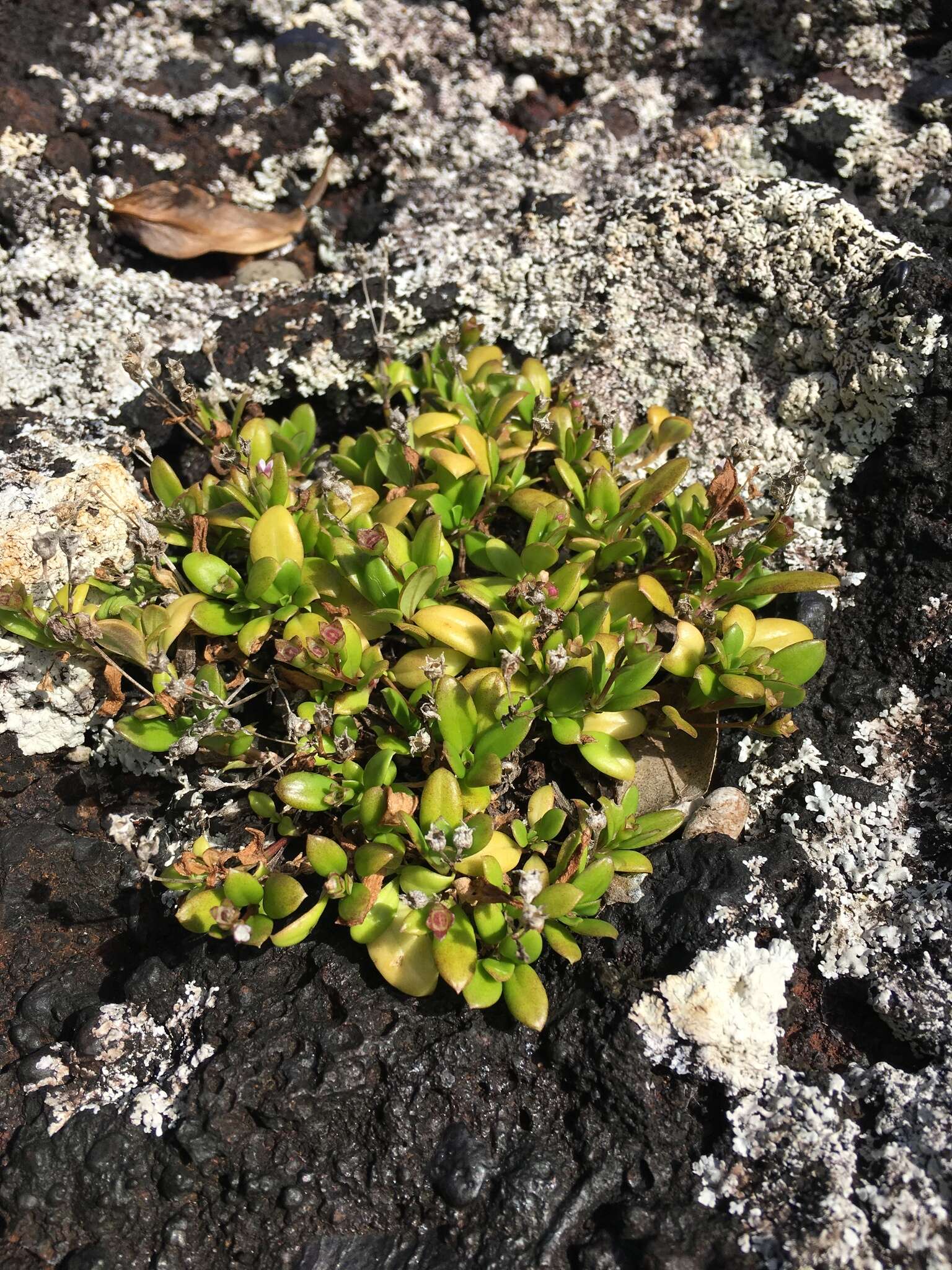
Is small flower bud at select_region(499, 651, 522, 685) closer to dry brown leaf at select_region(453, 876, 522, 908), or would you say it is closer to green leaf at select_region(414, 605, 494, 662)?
green leaf at select_region(414, 605, 494, 662)

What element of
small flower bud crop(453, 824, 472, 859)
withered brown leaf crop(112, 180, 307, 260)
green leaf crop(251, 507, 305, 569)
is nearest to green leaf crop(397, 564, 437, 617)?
green leaf crop(251, 507, 305, 569)

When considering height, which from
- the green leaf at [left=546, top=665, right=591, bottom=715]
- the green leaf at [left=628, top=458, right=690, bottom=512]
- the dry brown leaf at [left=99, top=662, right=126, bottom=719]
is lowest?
the dry brown leaf at [left=99, top=662, right=126, bottom=719]

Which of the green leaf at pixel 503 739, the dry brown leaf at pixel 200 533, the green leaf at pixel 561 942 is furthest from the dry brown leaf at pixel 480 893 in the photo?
the dry brown leaf at pixel 200 533

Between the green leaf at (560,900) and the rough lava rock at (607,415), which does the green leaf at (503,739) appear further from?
the rough lava rock at (607,415)

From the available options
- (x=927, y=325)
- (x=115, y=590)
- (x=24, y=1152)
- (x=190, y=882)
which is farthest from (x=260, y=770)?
(x=927, y=325)

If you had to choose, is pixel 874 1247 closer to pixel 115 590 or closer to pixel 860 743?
pixel 860 743

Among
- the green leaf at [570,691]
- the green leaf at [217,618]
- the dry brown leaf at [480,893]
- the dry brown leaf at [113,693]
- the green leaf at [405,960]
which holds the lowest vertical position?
the green leaf at [405,960]
